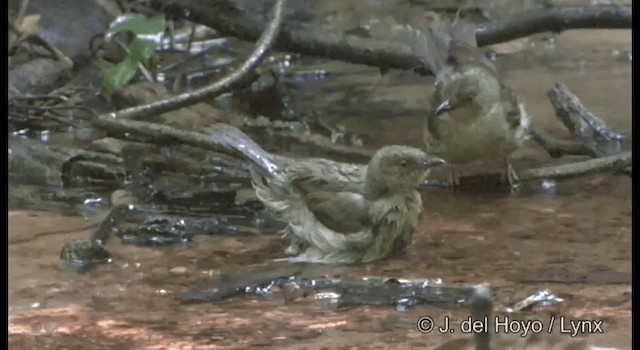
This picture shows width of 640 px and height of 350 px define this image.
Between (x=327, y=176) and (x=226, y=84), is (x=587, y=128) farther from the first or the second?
(x=226, y=84)

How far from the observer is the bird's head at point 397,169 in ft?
3.90

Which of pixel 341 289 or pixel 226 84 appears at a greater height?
pixel 226 84

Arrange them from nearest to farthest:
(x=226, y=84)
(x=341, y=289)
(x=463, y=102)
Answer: (x=341, y=289) → (x=463, y=102) → (x=226, y=84)

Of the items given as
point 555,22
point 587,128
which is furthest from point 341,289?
point 555,22

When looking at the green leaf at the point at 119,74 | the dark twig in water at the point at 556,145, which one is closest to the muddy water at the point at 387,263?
the dark twig in water at the point at 556,145

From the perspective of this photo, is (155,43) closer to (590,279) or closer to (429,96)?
(429,96)

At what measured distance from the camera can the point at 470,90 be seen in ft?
4.17

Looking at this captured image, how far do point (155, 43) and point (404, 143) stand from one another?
0.40 m

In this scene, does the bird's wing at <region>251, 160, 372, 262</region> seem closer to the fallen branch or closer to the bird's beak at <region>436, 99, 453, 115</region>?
the bird's beak at <region>436, 99, 453, 115</region>

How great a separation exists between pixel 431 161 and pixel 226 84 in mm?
325

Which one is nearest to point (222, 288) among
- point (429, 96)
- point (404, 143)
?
point (404, 143)

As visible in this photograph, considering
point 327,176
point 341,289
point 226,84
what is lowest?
point 341,289

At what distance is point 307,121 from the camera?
1322 mm

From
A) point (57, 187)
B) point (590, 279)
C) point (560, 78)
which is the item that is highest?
point (560, 78)
